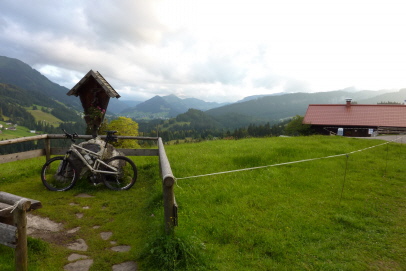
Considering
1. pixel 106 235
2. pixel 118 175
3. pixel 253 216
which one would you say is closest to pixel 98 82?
pixel 118 175

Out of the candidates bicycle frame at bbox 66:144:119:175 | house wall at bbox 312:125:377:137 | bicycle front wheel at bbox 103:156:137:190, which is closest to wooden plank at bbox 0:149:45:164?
bicycle frame at bbox 66:144:119:175

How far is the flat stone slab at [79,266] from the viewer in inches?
165

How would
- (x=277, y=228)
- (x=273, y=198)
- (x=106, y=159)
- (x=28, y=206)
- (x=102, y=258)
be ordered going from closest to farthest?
(x=28, y=206) → (x=102, y=258) → (x=277, y=228) → (x=273, y=198) → (x=106, y=159)

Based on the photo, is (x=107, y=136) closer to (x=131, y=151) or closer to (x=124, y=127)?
(x=131, y=151)

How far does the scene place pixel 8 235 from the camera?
327cm

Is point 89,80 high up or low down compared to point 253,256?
up

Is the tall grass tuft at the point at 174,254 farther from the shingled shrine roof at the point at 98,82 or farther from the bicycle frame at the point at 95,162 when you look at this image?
the shingled shrine roof at the point at 98,82

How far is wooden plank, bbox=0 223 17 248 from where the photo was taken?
10.6 feet

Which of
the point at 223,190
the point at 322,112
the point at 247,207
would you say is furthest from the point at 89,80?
the point at 322,112

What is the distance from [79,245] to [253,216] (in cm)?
408

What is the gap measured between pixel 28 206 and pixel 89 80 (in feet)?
24.3

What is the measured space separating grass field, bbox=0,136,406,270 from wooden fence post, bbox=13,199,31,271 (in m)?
→ 0.76

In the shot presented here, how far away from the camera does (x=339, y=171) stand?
32.2 feet

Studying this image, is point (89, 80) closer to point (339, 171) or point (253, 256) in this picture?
point (253, 256)
